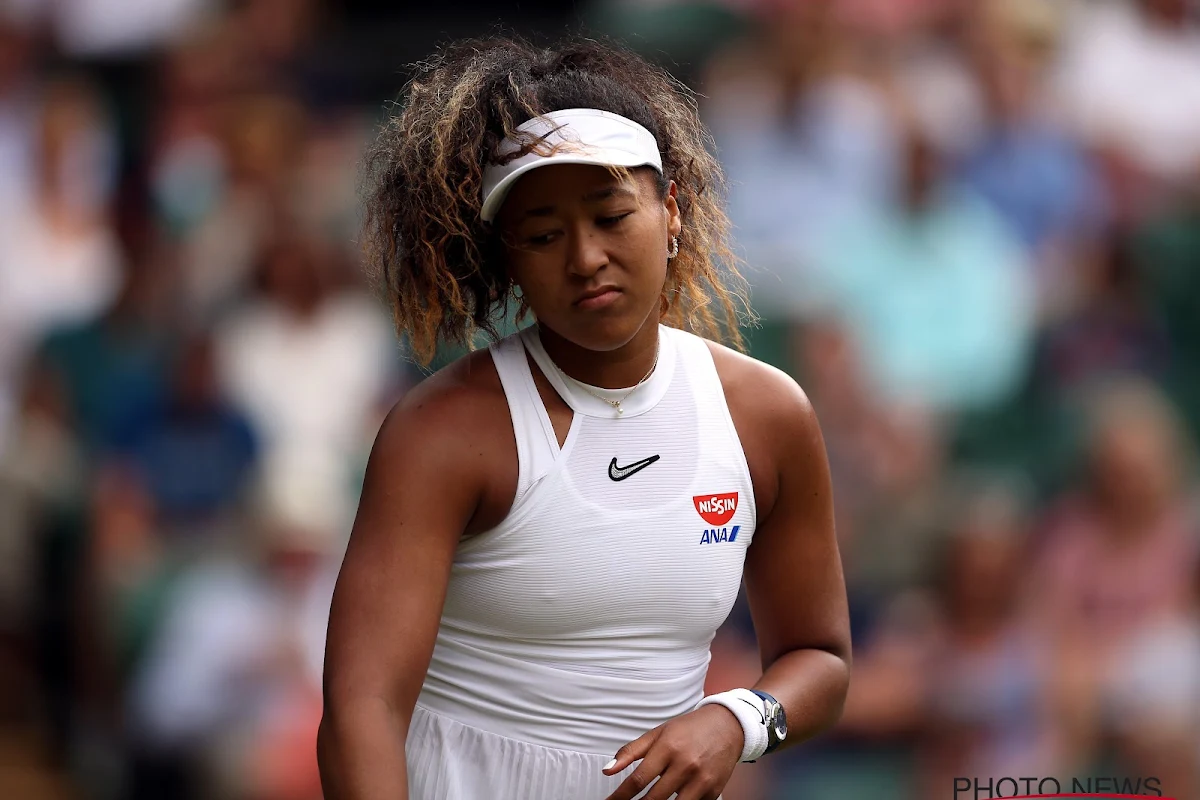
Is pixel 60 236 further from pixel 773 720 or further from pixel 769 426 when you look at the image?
pixel 773 720

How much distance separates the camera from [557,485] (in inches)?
93.0

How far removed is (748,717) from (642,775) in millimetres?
219

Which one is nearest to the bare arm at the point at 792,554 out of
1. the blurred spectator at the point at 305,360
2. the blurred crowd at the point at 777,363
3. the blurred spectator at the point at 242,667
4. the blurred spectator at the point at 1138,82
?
the blurred crowd at the point at 777,363

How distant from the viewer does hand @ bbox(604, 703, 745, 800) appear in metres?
2.28

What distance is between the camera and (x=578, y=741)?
2453 mm

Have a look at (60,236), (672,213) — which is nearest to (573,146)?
(672,213)

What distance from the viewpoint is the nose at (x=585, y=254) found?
7.61ft

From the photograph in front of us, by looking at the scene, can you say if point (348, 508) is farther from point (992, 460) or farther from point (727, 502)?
point (727, 502)

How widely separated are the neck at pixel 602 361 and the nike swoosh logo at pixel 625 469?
131 millimetres

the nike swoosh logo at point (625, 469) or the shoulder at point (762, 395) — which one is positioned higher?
the shoulder at point (762, 395)

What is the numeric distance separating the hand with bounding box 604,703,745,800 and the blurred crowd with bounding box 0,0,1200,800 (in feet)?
8.66

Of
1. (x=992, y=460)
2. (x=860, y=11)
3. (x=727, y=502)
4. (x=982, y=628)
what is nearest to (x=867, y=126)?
(x=860, y=11)

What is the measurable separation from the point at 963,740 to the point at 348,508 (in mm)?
2212

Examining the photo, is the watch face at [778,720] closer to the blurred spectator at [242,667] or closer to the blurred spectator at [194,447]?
the blurred spectator at [242,667]
